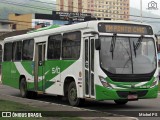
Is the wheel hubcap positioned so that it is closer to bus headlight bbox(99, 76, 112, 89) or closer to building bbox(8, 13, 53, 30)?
bus headlight bbox(99, 76, 112, 89)

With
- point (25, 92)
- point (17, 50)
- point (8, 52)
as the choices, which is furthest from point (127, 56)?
point (8, 52)

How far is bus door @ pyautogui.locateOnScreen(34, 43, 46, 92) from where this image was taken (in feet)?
58.1

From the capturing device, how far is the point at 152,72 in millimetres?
14273

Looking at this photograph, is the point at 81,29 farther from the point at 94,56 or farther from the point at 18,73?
the point at 18,73

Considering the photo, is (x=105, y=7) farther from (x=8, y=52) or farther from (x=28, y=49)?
(x=28, y=49)

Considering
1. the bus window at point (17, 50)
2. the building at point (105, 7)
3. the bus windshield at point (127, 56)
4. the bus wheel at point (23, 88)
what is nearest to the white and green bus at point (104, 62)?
the bus windshield at point (127, 56)

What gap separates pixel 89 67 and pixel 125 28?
1.90m

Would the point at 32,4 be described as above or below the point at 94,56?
above

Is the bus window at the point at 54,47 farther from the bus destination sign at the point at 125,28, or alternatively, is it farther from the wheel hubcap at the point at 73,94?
the bus destination sign at the point at 125,28

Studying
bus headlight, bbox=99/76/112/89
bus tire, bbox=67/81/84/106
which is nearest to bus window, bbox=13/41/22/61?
bus tire, bbox=67/81/84/106

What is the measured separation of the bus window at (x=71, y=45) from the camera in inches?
587

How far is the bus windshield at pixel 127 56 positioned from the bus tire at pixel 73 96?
1.85 meters

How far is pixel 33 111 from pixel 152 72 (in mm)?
4686

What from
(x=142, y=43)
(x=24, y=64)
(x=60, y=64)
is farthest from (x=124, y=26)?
(x=24, y=64)
